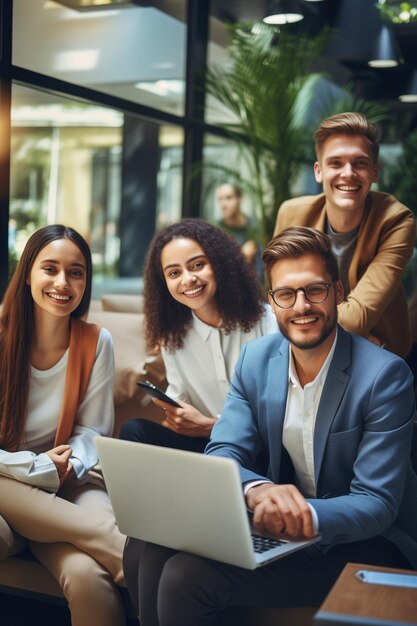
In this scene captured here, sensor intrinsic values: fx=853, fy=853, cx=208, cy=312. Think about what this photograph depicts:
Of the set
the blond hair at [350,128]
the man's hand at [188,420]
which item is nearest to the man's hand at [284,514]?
the man's hand at [188,420]

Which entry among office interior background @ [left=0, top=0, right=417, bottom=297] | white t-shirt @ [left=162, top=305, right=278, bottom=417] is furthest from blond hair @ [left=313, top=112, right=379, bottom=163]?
office interior background @ [left=0, top=0, right=417, bottom=297]

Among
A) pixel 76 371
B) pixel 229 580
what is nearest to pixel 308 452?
pixel 229 580

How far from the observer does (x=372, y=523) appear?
2197 millimetres

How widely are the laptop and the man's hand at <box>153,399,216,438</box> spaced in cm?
76

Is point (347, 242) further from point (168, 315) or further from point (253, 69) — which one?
point (253, 69)

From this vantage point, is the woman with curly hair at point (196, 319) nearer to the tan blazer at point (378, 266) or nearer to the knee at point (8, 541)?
the tan blazer at point (378, 266)

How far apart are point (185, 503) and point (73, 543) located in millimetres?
794

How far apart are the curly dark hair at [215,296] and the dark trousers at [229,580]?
1010 millimetres

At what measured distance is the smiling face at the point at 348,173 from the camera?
3047 mm

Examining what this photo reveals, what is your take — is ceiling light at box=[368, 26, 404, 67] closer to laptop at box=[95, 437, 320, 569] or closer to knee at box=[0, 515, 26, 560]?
knee at box=[0, 515, 26, 560]

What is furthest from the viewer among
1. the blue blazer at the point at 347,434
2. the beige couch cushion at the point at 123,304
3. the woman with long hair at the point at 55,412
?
the beige couch cushion at the point at 123,304

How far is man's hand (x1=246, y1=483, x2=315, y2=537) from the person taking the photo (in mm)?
2078

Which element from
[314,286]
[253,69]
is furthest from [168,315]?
[253,69]

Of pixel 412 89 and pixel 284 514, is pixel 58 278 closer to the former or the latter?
pixel 284 514
